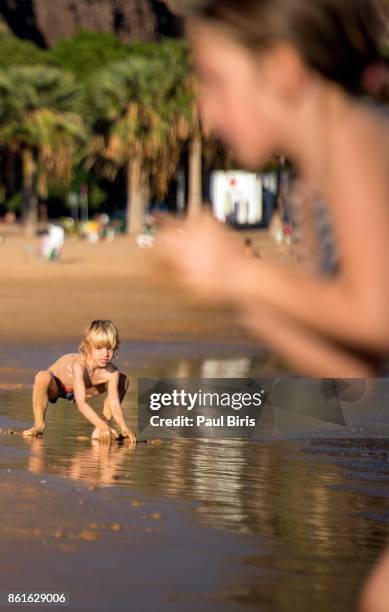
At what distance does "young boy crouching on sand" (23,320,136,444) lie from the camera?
468 inches

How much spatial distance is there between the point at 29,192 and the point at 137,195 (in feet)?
15.2

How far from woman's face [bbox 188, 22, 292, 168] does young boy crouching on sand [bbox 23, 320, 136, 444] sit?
30.3 feet

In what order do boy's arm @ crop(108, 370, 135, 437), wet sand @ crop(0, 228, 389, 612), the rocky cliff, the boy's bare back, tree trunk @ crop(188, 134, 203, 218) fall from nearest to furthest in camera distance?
wet sand @ crop(0, 228, 389, 612)
boy's arm @ crop(108, 370, 135, 437)
the boy's bare back
tree trunk @ crop(188, 134, 203, 218)
the rocky cliff

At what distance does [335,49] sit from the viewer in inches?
100

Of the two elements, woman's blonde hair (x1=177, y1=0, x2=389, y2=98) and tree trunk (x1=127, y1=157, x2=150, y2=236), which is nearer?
woman's blonde hair (x1=177, y1=0, x2=389, y2=98)

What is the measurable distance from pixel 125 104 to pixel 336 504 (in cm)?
6473

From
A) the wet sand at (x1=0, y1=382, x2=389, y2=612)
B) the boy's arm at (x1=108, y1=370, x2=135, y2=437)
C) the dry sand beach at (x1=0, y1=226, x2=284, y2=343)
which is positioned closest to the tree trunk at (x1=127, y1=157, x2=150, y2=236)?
the dry sand beach at (x1=0, y1=226, x2=284, y2=343)

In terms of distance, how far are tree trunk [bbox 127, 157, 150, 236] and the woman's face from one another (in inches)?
2796

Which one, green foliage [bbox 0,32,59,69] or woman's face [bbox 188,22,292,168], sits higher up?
green foliage [bbox 0,32,59,69]

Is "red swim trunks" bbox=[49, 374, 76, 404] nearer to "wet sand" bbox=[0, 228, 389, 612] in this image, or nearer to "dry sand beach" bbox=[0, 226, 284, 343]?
"wet sand" bbox=[0, 228, 389, 612]

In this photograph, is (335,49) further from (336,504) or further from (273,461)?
(273,461)

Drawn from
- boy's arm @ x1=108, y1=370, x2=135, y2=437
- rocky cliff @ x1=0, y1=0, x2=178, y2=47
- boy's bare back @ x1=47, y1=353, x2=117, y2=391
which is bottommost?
boy's arm @ x1=108, y1=370, x2=135, y2=437

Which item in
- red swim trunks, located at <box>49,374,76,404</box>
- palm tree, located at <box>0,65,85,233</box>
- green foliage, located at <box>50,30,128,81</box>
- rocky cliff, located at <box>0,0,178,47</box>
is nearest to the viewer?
red swim trunks, located at <box>49,374,76,404</box>

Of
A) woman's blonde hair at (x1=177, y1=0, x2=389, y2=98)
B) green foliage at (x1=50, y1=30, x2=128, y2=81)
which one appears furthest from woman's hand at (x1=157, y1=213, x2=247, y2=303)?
green foliage at (x1=50, y1=30, x2=128, y2=81)
